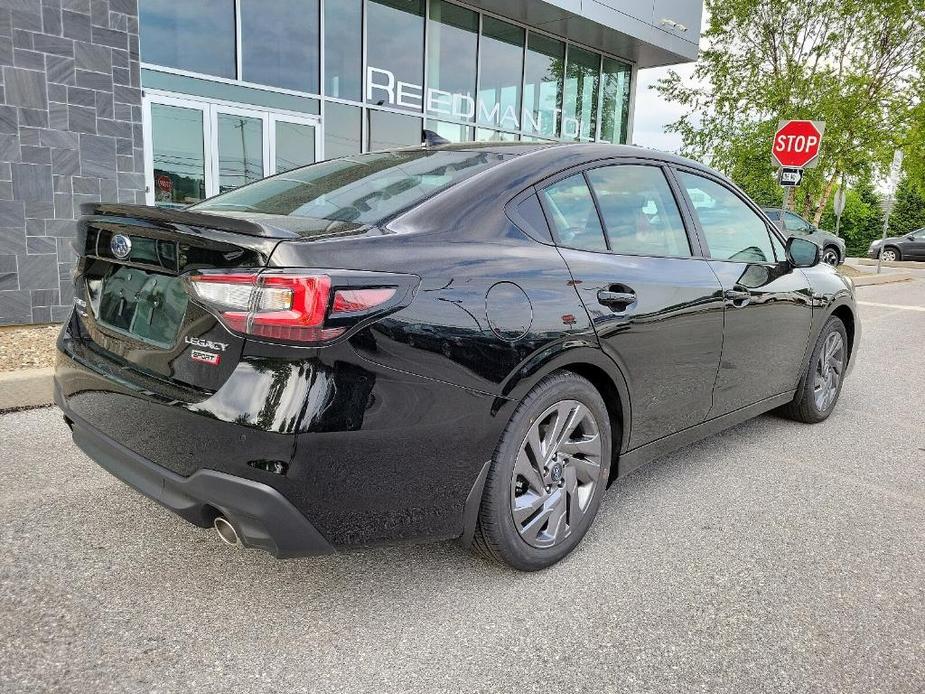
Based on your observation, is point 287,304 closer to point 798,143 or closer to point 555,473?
point 555,473

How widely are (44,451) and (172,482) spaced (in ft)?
6.63

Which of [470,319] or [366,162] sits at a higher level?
[366,162]

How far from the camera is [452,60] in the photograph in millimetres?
13742

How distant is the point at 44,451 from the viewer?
369 centimetres

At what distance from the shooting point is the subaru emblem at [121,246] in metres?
2.30

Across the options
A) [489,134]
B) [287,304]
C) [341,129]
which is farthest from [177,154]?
[287,304]

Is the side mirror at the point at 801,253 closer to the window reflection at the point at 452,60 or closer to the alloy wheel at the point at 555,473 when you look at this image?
the alloy wheel at the point at 555,473

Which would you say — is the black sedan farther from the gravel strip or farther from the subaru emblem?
the gravel strip

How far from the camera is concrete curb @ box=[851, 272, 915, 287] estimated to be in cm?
1777

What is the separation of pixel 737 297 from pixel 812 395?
1460mm

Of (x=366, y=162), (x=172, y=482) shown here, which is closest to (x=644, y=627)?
(x=172, y=482)

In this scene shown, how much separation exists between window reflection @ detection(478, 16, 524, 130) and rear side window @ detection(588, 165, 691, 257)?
11771 millimetres

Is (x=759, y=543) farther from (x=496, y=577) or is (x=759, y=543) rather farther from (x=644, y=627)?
(x=496, y=577)

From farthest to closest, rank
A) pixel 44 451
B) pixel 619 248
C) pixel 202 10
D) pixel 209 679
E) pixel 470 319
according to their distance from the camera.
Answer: pixel 202 10 → pixel 44 451 → pixel 619 248 → pixel 470 319 → pixel 209 679
